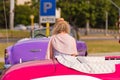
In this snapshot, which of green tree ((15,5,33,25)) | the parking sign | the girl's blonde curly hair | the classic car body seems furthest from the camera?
green tree ((15,5,33,25))

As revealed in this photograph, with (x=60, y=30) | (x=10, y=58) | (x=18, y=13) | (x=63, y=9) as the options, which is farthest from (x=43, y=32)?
(x=18, y=13)

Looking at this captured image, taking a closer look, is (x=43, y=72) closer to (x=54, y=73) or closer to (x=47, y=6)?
(x=54, y=73)

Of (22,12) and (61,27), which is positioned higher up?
(61,27)

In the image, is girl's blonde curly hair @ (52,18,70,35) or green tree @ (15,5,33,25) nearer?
girl's blonde curly hair @ (52,18,70,35)

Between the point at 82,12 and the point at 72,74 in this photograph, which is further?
the point at 82,12

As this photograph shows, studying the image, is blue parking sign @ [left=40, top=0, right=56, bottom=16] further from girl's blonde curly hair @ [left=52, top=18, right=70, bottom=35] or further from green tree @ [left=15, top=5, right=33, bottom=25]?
green tree @ [left=15, top=5, right=33, bottom=25]

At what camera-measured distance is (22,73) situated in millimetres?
4074

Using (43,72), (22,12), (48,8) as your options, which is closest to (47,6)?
Result: (48,8)

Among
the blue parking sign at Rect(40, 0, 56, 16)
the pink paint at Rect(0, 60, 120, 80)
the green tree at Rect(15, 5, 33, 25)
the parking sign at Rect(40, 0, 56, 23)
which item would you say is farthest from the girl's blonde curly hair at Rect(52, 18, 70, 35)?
the green tree at Rect(15, 5, 33, 25)

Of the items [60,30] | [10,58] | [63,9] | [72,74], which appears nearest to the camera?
[72,74]

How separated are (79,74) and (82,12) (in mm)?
48379

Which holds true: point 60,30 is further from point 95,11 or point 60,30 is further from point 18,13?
point 18,13

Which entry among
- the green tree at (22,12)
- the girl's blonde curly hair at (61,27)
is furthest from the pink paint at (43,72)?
the green tree at (22,12)

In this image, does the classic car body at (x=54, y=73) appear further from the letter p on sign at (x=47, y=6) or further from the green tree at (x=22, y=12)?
the green tree at (x=22, y=12)
